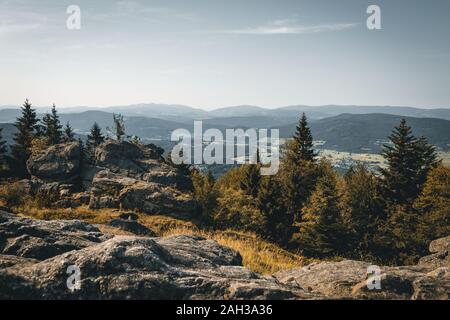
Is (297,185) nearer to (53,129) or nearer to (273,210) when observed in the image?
(273,210)

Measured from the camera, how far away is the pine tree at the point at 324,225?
35.9 metres

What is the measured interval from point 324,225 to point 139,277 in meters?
33.1

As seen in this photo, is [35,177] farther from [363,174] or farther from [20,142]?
[363,174]

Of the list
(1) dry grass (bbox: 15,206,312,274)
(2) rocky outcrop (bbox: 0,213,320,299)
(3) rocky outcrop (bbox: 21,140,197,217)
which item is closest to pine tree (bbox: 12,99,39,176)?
(3) rocky outcrop (bbox: 21,140,197,217)

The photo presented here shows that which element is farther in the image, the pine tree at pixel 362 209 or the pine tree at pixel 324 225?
the pine tree at pixel 362 209

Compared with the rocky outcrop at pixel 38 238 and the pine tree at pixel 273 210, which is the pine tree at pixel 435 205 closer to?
the pine tree at pixel 273 210

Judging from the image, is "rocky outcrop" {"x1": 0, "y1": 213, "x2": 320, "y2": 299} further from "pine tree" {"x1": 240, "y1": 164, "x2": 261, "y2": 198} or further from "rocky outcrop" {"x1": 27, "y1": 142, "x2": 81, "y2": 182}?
"pine tree" {"x1": 240, "y1": 164, "x2": 261, "y2": 198}

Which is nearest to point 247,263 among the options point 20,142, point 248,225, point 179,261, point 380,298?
point 179,261

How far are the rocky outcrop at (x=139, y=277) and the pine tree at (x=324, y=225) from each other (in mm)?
28844

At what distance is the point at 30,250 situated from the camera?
7055mm

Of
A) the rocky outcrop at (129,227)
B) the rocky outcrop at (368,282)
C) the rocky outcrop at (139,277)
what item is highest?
the rocky outcrop at (139,277)

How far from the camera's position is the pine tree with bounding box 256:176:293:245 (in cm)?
3731

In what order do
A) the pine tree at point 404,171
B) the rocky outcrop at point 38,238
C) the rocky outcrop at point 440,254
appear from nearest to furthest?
the rocky outcrop at point 38,238 < the rocky outcrop at point 440,254 < the pine tree at point 404,171

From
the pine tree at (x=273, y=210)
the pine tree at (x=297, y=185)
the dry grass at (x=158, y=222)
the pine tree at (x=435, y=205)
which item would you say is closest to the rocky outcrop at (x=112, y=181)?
the dry grass at (x=158, y=222)
